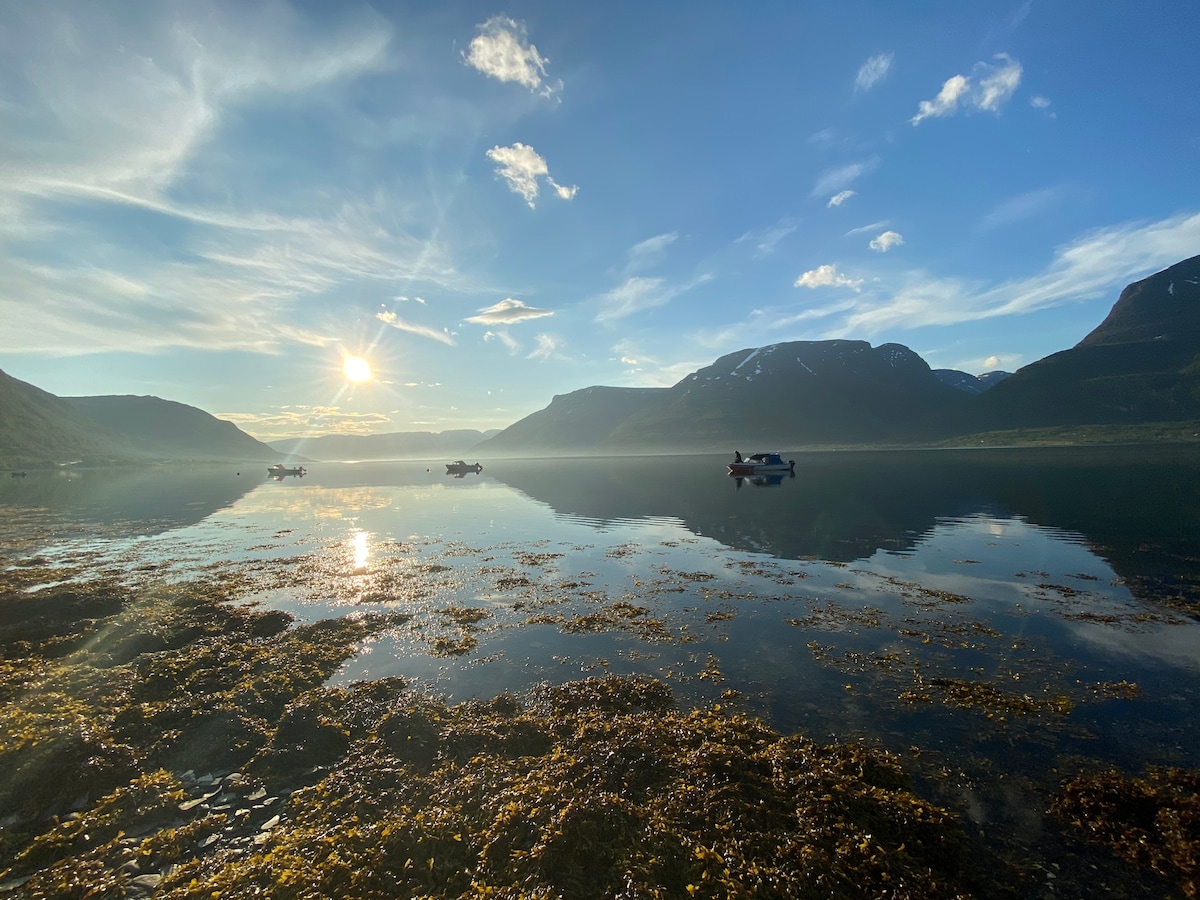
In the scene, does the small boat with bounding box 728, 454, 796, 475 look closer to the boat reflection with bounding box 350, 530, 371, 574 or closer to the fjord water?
the fjord water

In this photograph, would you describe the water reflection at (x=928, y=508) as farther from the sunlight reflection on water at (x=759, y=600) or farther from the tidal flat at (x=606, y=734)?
the tidal flat at (x=606, y=734)

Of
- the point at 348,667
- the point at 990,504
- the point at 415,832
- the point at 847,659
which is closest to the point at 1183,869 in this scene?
the point at 847,659

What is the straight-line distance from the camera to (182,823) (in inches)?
420

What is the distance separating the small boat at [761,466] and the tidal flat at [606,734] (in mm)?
82492

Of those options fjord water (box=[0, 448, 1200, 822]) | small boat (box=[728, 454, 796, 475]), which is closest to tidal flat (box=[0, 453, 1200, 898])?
fjord water (box=[0, 448, 1200, 822])

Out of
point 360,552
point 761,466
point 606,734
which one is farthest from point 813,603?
point 761,466

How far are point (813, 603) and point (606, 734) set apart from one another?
16.2 metres

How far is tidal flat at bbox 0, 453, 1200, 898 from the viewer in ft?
30.3

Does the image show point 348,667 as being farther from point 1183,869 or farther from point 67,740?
point 1183,869

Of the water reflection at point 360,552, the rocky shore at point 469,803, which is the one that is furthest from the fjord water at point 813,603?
Result: the rocky shore at point 469,803

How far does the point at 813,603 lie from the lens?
25.5m

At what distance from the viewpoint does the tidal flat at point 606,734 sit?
9234 mm

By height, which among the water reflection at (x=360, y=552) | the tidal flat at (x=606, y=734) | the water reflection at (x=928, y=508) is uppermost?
the water reflection at (x=360, y=552)

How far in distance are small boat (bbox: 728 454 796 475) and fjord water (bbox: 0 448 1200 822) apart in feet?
168
